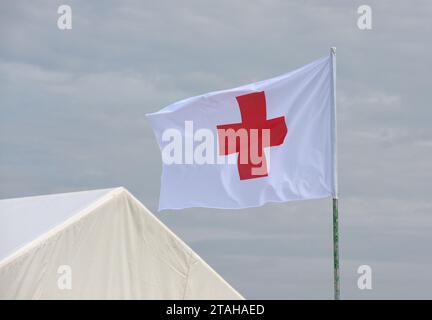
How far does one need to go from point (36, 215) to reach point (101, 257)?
2051mm

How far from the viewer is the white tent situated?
14.5 meters

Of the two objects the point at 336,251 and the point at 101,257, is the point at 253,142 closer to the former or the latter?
the point at 336,251

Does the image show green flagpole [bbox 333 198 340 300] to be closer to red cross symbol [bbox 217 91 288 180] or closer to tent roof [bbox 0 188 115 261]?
red cross symbol [bbox 217 91 288 180]

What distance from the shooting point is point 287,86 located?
610 inches

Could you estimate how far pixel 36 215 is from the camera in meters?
16.5

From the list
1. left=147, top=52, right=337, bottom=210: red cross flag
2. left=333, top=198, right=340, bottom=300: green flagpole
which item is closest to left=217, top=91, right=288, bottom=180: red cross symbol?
left=147, top=52, right=337, bottom=210: red cross flag

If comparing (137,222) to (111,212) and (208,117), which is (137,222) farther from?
(208,117)

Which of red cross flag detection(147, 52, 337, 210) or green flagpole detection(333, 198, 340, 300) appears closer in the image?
green flagpole detection(333, 198, 340, 300)

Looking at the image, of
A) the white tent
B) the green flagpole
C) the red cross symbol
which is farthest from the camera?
the red cross symbol

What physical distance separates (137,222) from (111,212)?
0.46m
